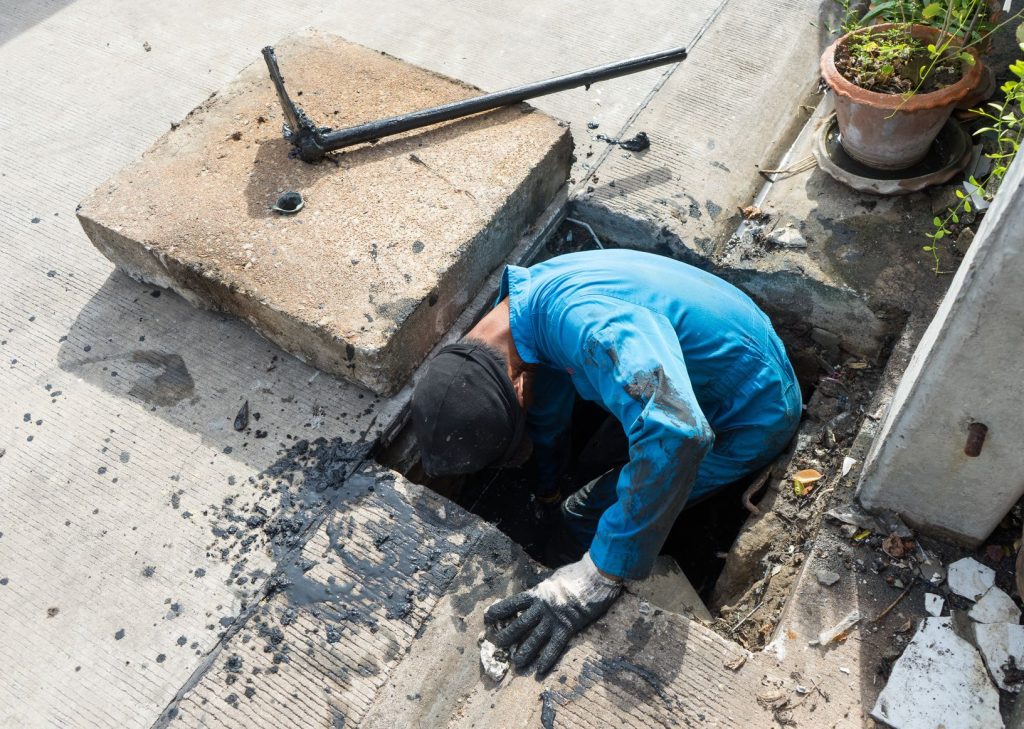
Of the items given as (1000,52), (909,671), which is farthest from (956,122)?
(909,671)

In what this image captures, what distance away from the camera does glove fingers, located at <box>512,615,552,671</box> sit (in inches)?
88.2

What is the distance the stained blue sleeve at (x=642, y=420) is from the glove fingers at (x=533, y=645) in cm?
23

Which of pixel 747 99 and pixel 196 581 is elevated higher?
pixel 747 99

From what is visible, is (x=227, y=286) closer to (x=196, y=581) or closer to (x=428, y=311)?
(x=428, y=311)

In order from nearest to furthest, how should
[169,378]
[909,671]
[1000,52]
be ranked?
[909,671] → [169,378] → [1000,52]

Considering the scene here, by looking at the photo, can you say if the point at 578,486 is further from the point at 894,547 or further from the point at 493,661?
the point at 894,547

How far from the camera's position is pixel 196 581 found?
2.49m

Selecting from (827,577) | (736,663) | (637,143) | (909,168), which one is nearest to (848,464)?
(827,577)

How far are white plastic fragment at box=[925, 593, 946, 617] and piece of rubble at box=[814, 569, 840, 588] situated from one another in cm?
24

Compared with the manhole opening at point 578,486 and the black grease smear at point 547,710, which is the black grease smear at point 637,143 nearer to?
the manhole opening at point 578,486

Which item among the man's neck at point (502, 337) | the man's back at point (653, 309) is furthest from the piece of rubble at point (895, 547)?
the man's neck at point (502, 337)

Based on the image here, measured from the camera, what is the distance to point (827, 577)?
2.34 meters

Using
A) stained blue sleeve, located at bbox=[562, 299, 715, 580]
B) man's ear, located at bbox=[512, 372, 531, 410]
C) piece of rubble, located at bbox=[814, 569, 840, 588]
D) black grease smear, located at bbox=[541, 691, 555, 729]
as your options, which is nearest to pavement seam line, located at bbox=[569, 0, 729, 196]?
man's ear, located at bbox=[512, 372, 531, 410]

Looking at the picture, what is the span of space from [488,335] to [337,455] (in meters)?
0.66
